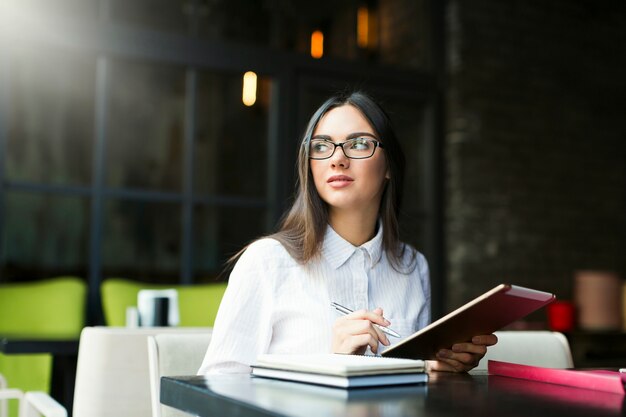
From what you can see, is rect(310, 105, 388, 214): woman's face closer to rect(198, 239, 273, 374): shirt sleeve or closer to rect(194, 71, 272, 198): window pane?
rect(198, 239, 273, 374): shirt sleeve

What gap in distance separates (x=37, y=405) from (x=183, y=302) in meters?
2.29

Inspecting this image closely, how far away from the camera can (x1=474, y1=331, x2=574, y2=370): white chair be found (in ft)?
5.89

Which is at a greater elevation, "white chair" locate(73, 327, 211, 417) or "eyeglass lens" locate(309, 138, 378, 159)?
A: "eyeglass lens" locate(309, 138, 378, 159)

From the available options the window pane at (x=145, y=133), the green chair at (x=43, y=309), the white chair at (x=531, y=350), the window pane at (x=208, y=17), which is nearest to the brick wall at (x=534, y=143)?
the window pane at (x=208, y=17)

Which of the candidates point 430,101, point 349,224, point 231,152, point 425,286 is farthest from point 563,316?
point 349,224

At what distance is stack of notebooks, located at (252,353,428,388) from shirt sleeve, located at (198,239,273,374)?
228 millimetres

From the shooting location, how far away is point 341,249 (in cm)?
159

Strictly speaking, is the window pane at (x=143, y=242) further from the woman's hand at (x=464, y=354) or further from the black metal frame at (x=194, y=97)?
the woman's hand at (x=464, y=354)

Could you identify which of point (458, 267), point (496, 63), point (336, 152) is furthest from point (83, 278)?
point (336, 152)

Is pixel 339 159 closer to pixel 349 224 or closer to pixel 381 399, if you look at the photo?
pixel 349 224

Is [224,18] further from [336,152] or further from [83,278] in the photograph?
[336,152]

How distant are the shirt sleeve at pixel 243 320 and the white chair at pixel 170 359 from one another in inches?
4.9

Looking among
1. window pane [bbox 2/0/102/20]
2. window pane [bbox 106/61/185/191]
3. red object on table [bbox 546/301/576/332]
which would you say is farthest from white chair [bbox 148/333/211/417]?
window pane [bbox 106/61/185/191]

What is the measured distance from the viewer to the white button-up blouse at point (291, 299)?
4.65 ft
